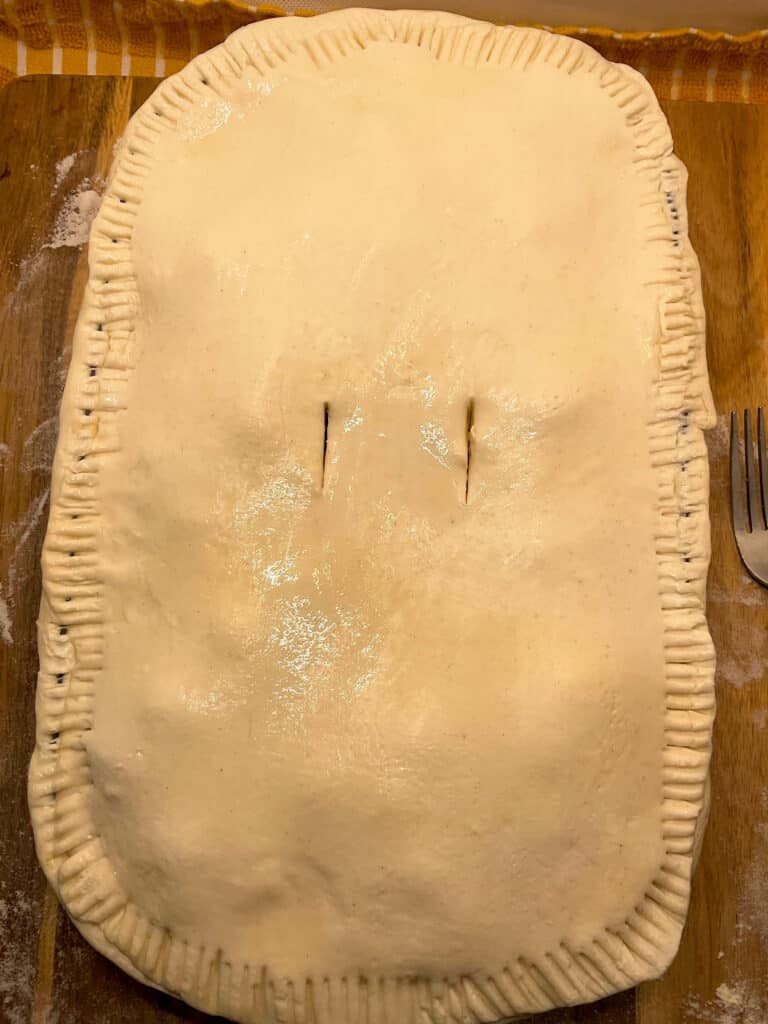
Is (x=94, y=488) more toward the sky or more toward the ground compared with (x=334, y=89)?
more toward the ground

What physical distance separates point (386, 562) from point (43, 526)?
780mm

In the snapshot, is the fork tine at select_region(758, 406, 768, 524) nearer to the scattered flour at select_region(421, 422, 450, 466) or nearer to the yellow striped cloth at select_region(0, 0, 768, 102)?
the scattered flour at select_region(421, 422, 450, 466)

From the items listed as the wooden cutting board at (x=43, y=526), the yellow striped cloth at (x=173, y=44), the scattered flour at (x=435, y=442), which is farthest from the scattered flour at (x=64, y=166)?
the scattered flour at (x=435, y=442)

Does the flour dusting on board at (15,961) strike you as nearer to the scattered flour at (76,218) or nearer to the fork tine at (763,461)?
the scattered flour at (76,218)

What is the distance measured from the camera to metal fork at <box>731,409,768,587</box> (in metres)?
1.82

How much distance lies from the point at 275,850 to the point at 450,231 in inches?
42.0

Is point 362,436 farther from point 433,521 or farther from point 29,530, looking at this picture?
point 29,530

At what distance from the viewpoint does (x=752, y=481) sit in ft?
6.05

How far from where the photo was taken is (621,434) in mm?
1558

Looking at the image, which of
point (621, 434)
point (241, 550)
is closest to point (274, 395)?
point (241, 550)

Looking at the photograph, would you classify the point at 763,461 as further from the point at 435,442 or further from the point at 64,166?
the point at 64,166

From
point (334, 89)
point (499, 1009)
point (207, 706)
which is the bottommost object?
point (499, 1009)

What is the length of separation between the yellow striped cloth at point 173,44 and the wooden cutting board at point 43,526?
0.17 metres

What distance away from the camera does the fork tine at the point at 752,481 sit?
1.83 m
